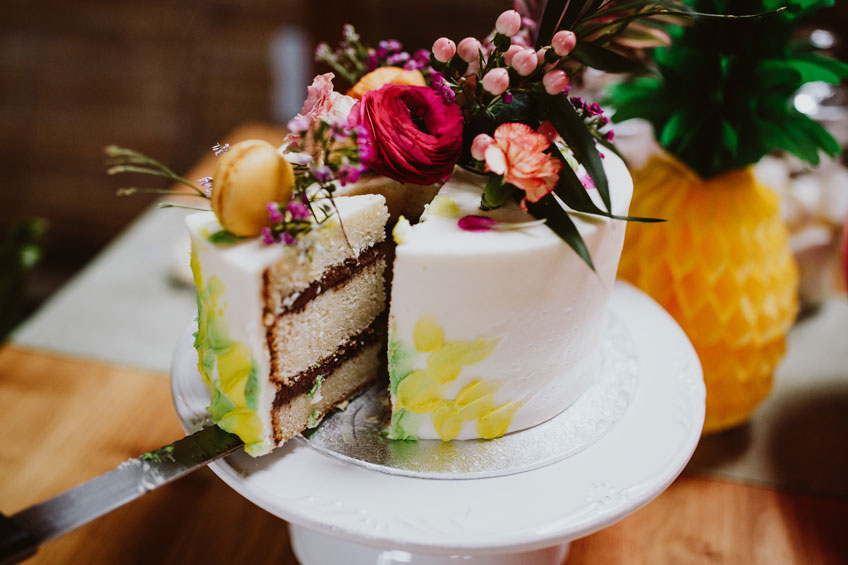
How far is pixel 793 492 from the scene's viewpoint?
45.5 inches

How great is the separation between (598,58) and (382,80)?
31cm

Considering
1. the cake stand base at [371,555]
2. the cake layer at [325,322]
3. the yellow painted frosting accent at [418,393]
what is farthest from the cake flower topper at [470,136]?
the cake stand base at [371,555]

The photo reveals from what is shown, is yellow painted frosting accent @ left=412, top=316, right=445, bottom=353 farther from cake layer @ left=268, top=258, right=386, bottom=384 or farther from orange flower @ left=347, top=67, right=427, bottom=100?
orange flower @ left=347, top=67, right=427, bottom=100

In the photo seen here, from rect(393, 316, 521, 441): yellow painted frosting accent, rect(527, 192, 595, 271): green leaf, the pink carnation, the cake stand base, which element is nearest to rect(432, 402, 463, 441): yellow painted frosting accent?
rect(393, 316, 521, 441): yellow painted frosting accent

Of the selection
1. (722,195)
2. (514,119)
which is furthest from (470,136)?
(722,195)

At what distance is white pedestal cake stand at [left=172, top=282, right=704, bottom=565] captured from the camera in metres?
0.80

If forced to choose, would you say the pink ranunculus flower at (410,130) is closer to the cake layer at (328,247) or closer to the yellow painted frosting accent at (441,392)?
the cake layer at (328,247)

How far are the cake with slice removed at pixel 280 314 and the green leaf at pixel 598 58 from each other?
33 centimetres

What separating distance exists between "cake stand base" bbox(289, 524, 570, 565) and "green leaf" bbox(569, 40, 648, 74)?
0.66m

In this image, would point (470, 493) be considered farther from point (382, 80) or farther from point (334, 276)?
point (382, 80)

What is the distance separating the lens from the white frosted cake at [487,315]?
86cm

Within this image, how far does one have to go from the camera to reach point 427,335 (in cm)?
89

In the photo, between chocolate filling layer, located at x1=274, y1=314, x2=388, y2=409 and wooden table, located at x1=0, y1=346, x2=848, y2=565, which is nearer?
chocolate filling layer, located at x1=274, y1=314, x2=388, y2=409

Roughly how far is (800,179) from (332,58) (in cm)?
114
